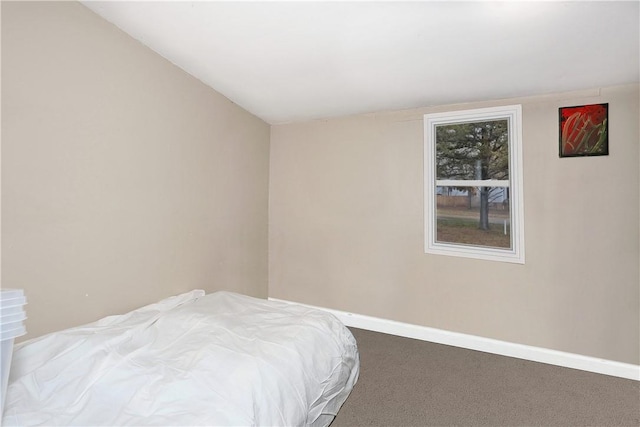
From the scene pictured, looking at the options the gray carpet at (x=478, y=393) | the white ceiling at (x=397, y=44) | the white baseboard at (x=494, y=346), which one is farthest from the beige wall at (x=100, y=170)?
the gray carpet at (x=478, y=393)

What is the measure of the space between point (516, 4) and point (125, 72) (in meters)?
2.30

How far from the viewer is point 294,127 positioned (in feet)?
11.8

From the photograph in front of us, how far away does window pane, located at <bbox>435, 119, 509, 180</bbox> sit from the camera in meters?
2.75

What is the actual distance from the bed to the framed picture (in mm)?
2097

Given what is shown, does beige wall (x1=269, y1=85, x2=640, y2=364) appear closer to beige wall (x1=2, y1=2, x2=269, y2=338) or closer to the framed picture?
the framed picture

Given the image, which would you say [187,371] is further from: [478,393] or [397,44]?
[397,44]

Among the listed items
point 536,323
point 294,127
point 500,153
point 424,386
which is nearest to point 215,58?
point 294,127

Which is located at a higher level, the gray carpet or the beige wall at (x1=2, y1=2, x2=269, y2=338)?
the beige wall at (x1=2, y1=2, x2=269, y2=338)

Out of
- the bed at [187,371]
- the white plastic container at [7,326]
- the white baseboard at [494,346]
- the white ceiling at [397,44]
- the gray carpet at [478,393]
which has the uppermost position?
the white ceiling at [397,44]

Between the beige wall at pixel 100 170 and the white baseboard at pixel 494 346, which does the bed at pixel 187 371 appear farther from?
the white baseboard at pixel 494 346

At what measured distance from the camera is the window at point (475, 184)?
269cm

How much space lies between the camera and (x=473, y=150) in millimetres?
2883

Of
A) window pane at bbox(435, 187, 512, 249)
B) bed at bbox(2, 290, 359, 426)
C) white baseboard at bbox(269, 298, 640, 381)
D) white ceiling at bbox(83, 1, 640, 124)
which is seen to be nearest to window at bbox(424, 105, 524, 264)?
window pane at bbox(435, 187, 512, 249)

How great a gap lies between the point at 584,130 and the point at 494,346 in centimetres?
177
